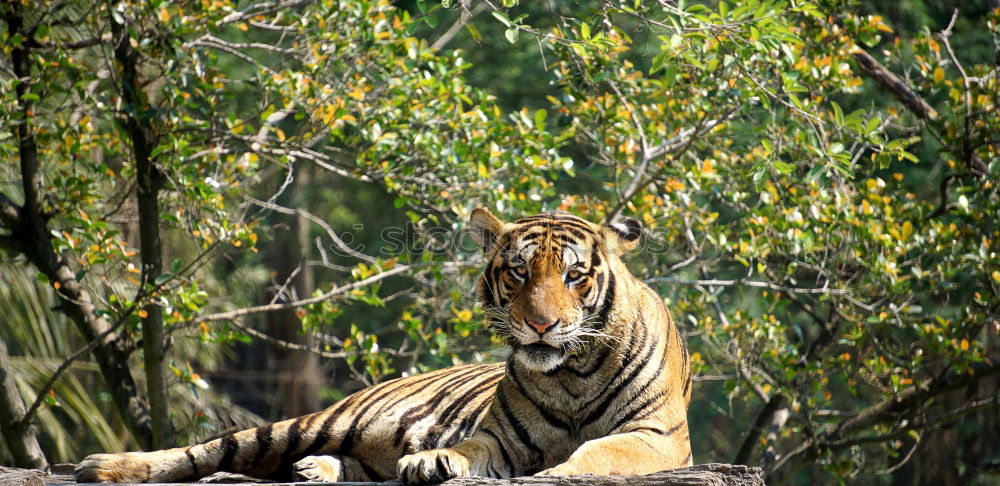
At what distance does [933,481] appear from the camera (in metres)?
13.3

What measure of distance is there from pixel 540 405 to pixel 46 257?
11.7ft

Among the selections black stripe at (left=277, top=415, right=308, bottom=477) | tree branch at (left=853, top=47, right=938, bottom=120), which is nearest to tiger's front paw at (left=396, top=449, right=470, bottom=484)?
black stripe at (left=277, top=415, right=308, bottom=477)

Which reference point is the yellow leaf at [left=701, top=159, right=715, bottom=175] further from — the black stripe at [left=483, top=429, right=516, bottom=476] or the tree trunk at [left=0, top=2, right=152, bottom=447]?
the tree trunk at [left=0, top=2, right=152, bottom=447]

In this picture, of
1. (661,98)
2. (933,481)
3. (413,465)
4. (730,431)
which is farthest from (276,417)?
(413,465)

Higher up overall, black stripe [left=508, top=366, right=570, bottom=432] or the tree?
the tree

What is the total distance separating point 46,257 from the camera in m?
6.45

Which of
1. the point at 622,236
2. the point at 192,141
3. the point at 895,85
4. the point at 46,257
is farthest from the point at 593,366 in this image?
the point at 895,85

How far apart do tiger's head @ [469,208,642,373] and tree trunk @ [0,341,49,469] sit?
3309mm

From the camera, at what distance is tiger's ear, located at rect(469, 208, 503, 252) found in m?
4.65

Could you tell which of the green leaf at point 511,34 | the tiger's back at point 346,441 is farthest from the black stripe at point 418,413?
the green leaf at point 511,34

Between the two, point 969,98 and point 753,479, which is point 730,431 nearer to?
point 969,98

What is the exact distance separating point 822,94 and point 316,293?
3.56 meters

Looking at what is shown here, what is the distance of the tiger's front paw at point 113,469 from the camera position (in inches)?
175

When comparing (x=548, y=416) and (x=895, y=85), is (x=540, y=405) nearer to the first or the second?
(x=548, y=416)
